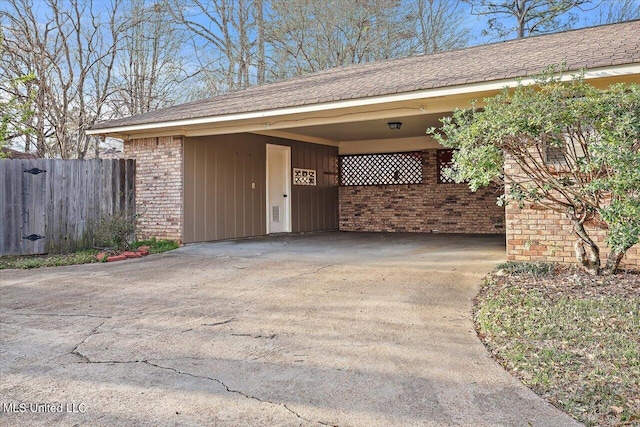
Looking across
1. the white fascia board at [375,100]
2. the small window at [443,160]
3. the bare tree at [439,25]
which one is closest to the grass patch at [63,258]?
the white fascia board at [375,100]

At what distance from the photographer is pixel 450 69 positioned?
6.93m

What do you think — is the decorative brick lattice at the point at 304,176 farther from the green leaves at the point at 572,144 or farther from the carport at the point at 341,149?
the green leaves at the point at 572,144

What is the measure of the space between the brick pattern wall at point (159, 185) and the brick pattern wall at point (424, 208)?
5.69 meters

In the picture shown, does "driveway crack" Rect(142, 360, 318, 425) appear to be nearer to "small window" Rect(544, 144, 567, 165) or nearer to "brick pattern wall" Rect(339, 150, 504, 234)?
"small window" Rect(544, 144, 567, 165)

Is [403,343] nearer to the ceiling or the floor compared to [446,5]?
nearer to the floor

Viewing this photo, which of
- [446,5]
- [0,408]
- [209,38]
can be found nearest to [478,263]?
[0,408]

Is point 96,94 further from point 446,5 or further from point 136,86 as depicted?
point 446,5

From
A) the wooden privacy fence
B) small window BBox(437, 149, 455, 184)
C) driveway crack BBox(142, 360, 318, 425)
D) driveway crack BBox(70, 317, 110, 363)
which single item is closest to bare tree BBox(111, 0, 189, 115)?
the wooden privacy fence

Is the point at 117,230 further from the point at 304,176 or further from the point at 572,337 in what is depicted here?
the point at 572,337

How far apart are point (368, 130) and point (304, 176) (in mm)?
2158

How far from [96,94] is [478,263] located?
12551mm

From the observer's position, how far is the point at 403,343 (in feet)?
10.7

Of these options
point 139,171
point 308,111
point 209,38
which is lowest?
point 139,171

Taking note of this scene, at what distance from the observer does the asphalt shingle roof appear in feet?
18.2
